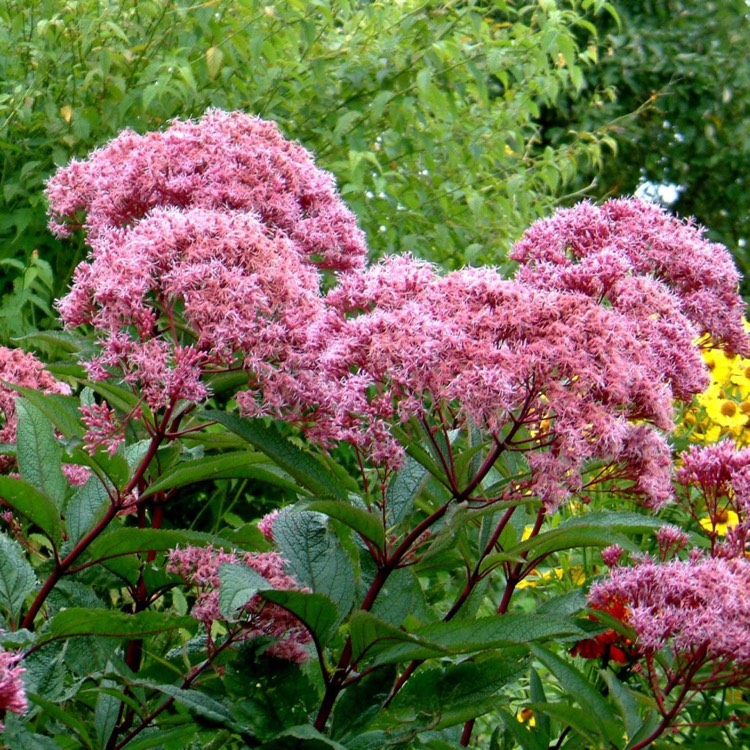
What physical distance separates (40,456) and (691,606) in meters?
0.85

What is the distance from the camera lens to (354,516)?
136 centimetres

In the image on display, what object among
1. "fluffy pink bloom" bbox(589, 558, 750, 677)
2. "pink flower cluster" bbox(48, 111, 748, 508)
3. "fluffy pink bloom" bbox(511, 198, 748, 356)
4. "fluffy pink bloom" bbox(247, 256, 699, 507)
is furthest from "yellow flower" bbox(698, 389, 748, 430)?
"fluffy pink bloom" bbox(247, 256, 699, 507)

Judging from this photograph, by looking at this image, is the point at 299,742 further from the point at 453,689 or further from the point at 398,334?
the point at 398,334

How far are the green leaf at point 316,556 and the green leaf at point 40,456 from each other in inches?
12.4

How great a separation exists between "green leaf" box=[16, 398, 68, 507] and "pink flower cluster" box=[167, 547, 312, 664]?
18 cm

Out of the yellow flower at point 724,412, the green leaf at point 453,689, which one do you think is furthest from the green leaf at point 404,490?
the yellow flower at point 724,412

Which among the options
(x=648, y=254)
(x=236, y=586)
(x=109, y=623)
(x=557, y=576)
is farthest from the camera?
(x=557, y=576)

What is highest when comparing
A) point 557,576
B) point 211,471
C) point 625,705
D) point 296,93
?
point 296,93

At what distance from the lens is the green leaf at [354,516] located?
4.30 ft

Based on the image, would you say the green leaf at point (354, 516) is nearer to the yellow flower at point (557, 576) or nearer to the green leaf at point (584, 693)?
the green leaf at point (584, 693)

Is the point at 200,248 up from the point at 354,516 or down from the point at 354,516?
up

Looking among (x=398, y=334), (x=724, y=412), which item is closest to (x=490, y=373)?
(x=398, y=334)

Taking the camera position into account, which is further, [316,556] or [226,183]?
[226,183]

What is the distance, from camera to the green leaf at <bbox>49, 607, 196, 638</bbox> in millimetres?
1379
